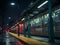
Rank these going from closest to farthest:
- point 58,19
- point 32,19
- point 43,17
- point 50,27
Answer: point 50,27 → point 58,19 → point 43,17 → point 32,19

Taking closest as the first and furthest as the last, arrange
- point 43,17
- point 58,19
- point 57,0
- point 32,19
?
point 58,19 < point 57,0 < point 43,17 < point 32,19

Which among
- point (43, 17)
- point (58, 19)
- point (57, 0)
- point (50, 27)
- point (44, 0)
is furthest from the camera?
point (43, 17)

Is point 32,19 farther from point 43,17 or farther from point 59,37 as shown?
point 59,37

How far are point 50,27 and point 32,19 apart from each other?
594 inches

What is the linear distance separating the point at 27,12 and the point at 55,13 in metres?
6.64

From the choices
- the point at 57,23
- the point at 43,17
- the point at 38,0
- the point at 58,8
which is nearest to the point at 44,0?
the point at 38,0

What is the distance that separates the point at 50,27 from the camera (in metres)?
14.1

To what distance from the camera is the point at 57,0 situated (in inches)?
741

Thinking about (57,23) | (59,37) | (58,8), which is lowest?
(59,37)

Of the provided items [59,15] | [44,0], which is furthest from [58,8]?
[44,0]

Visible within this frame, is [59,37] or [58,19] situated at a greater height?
[58,19]

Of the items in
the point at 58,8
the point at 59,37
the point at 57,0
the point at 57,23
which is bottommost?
the point at 59,37

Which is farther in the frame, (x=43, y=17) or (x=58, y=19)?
(x=43, y=17)

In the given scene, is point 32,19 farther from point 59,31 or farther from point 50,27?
point 50,27
